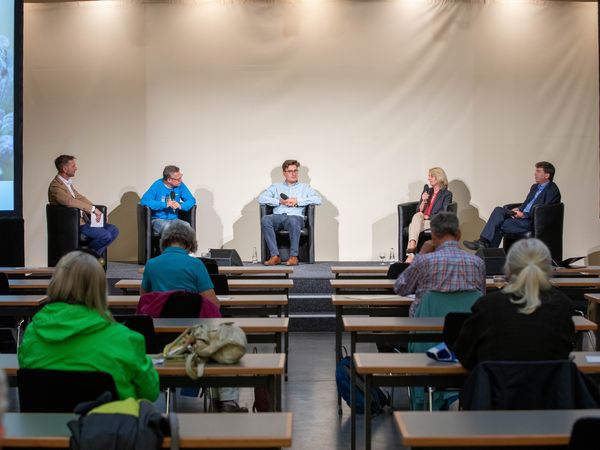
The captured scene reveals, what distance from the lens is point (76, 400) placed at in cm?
289

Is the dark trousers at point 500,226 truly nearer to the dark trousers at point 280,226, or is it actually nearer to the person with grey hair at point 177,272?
the dark trousers at point 280,226

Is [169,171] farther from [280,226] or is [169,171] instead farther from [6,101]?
[6,101]

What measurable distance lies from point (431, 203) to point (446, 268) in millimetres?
5333

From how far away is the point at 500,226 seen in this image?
33.5ft

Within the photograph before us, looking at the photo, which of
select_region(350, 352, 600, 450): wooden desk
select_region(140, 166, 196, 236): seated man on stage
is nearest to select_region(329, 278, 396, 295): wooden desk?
select_region(350, 352, 600, 450): wooden desk

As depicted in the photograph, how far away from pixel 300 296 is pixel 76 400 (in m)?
5.73

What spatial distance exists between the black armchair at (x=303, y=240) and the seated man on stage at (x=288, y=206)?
0.23 feet

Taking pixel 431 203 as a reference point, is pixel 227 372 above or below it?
below

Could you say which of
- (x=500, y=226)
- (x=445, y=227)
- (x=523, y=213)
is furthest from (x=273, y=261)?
(x=445, y=227)

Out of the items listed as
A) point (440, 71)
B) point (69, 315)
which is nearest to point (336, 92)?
point (440, 71)

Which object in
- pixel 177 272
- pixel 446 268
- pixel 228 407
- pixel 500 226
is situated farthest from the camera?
pixel 500 226

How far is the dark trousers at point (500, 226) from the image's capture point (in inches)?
396

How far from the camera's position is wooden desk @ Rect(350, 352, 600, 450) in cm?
337

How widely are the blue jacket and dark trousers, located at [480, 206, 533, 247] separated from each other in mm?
3389
